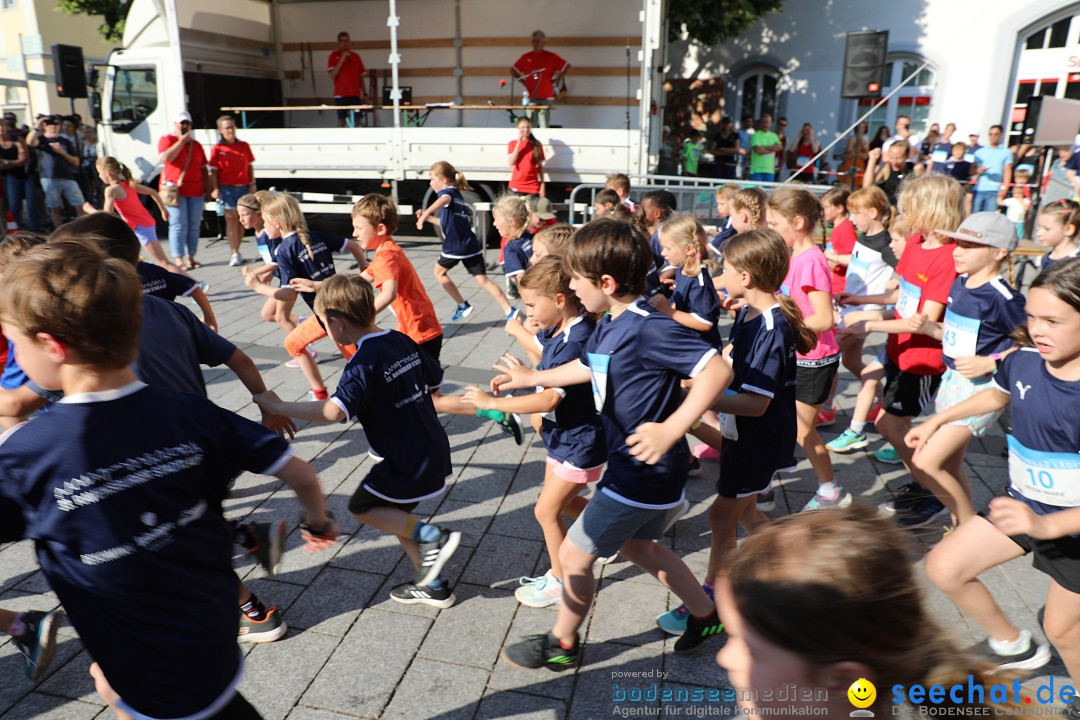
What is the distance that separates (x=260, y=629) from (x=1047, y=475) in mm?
3101

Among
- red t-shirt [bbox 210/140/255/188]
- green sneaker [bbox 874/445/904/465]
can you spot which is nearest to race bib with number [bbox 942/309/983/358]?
green sneaker [bbox 874/445/904/465]

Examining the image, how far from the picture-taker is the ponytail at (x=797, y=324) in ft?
10.0

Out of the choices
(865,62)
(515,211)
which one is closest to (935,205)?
(515,211)

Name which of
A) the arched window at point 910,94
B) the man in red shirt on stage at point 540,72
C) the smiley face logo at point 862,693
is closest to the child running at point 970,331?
the smiley face logo at point 862,693

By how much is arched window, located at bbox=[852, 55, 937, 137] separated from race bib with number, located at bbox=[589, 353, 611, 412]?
1850 centimetres

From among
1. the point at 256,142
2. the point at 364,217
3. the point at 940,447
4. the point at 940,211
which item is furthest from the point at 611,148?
the point at 940,447

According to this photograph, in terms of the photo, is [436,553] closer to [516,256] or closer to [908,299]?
[908,299]

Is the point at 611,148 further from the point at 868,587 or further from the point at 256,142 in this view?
the point at 868,587

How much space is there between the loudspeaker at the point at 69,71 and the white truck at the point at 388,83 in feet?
1.00

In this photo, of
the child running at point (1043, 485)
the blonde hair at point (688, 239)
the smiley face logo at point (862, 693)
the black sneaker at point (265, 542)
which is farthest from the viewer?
the blonde hair at point (688, 239)

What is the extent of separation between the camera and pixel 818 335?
4.17 metres

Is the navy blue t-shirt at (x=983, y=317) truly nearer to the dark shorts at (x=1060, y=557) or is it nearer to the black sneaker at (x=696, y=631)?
the dark shorts at (x=1060, y=557)

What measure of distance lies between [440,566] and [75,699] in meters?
1.47

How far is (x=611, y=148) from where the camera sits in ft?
37.2
